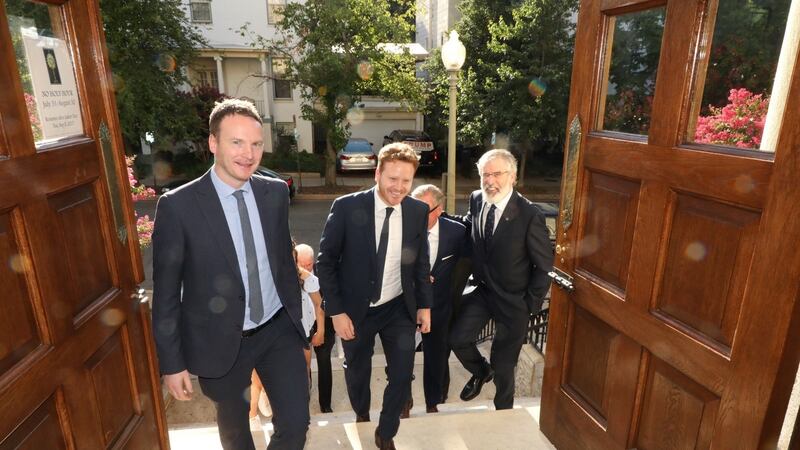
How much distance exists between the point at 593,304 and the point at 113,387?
264 centimetres

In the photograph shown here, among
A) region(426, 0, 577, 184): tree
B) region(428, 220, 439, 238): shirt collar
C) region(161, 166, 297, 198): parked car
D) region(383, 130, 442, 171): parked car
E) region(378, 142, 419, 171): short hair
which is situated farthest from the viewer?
region(383, 130, 442, 171): parked car

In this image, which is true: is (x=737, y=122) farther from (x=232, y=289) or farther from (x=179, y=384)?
(x=179, y=384)

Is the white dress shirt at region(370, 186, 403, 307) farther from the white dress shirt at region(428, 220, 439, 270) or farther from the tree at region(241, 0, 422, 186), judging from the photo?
the tree at region(241, 0, 422, 186)

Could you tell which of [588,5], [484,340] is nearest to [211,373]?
[588,5]

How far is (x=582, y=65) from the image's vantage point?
281 cm

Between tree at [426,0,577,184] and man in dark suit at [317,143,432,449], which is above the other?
tree at [426,0,577,184]

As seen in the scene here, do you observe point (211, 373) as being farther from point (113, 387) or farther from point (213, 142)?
point (213, 142)

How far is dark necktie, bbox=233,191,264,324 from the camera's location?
2.64 metres

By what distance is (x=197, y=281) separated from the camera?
8.48 feet

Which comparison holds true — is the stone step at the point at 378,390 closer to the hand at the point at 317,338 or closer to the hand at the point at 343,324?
the hand at the point at 317,338

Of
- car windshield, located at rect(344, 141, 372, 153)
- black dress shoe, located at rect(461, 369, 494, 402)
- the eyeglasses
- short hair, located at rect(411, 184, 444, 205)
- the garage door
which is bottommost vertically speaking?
→ black dress shoe, located at rect(461, 369, 494, 402)

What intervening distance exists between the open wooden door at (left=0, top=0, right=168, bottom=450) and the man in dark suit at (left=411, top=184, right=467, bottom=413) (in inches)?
89.3

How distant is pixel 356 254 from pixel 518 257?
1367 millimetres

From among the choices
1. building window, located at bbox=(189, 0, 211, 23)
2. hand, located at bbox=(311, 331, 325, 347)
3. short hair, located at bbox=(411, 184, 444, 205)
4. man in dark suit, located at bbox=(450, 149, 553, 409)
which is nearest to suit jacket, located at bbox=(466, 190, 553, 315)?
man in dark suit, located at bbox=(450, 149, 553, 409)
